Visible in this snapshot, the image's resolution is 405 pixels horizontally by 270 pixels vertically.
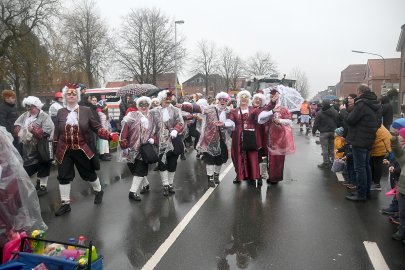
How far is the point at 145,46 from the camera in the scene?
36062 mm

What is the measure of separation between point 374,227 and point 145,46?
33795mm

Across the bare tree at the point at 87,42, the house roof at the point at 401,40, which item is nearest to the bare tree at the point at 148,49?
the bare tree at the point at 87,42

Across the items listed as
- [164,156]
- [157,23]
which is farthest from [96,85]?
[164,156]

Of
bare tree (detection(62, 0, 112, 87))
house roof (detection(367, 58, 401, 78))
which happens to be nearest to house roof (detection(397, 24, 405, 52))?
house roof (detection(367, 58, 401, 78))

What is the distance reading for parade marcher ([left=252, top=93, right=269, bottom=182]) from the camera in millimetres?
6785

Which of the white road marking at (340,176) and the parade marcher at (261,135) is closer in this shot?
the parade marcher at (261,135)

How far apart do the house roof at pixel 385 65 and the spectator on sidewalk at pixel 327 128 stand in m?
48.2

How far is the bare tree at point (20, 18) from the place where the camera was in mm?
24766

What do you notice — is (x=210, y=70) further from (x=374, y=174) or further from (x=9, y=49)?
(x=374, y=174)

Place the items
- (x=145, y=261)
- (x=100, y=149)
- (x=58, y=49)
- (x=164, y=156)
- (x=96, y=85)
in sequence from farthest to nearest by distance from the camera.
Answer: (x=96, y=85) < (x=58, y=49) < (x=100, y=149) < (x=164, y=156) < (x=145, y=261)

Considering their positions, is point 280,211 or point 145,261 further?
point 280,211

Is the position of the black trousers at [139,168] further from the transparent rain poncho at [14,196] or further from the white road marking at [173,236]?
the transparent rain poncho at [14,196]

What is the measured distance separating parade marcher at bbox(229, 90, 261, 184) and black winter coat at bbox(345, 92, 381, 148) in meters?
1.80

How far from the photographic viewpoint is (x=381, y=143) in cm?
614
